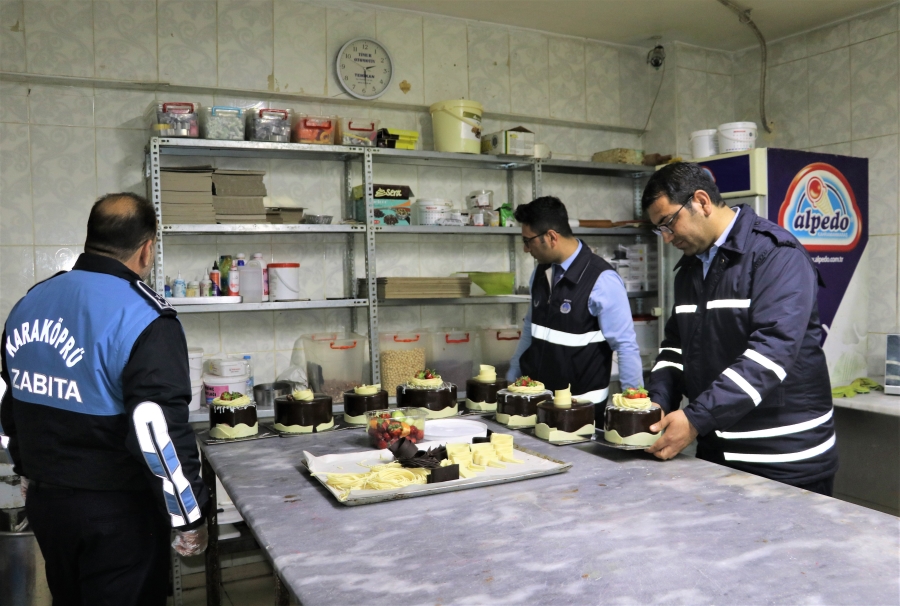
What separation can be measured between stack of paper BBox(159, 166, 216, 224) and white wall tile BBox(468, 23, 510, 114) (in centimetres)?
181

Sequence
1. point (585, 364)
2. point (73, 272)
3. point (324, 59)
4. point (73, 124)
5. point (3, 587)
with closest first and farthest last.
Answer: point (73, 272) < point (3, 587) < point (585, 364) < point (73, 124) < point (324, 59)

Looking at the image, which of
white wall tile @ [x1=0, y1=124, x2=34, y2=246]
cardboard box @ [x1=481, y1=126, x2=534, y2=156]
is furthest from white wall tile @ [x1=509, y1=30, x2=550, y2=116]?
white wall tile @ [x1=0, y1=124, x2=34, y2=246]

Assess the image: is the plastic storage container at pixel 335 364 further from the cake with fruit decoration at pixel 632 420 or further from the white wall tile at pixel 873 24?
the white wall tile at pixel 873 24

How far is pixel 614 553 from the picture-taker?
4.66ft

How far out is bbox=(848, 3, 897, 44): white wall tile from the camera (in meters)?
4.24

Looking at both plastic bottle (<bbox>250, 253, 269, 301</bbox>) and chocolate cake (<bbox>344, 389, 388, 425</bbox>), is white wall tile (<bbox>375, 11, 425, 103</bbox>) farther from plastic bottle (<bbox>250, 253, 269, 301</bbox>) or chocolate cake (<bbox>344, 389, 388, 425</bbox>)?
chocolate cake (<bbox>344, 389, 388, 425</bbox>)

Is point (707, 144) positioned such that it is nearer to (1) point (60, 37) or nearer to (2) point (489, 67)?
(2) point (489, 67)

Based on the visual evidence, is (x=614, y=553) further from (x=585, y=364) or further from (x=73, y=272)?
(x=585, y=364)

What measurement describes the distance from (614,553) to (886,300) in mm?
3649

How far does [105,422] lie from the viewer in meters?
1.95

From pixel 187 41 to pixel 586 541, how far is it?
3.44 m

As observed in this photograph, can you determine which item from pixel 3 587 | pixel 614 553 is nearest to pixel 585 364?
pixel 614 553

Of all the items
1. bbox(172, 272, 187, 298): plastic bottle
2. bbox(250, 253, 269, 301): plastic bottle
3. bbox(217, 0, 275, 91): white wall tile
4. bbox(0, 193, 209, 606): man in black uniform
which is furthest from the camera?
bbox(217, 0, 275, 91): white wall tile

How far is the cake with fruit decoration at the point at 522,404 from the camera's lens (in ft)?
8.32
